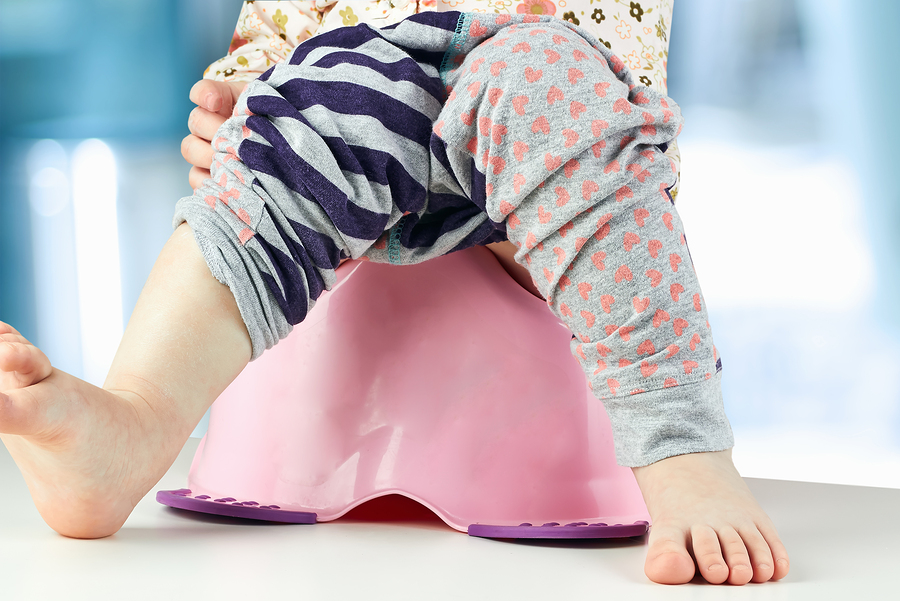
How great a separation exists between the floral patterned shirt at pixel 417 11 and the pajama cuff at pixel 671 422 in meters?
0.36

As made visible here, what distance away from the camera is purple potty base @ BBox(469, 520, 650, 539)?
65cm

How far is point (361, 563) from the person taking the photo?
22.9 inches

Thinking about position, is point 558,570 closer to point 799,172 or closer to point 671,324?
point 671,324

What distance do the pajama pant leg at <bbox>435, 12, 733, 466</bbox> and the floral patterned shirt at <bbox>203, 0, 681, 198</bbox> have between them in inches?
12.1

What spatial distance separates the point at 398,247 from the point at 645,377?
238 millimetres

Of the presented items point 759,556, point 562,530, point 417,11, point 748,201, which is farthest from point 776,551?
point 748,201

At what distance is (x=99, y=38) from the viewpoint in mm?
1572

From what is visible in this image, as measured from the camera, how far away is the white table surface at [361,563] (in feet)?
1.68

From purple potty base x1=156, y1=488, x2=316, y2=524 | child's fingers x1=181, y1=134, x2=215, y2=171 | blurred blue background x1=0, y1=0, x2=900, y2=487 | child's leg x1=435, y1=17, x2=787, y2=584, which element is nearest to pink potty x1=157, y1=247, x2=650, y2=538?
purple potty base x1=156, y1=488, x2=316, y2=524

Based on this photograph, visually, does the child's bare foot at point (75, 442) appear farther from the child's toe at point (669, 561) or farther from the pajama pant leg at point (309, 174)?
the child's toe at point (669, 561)

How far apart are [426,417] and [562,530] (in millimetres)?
161

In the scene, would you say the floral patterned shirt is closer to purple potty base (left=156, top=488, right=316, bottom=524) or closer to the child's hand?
the child's hand

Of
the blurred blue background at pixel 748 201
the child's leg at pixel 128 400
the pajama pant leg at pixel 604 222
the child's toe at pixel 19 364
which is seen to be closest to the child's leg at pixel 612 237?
the pajama pant leg at pixel 604 222

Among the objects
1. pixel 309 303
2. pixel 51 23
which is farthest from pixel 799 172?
pixel 51 23
